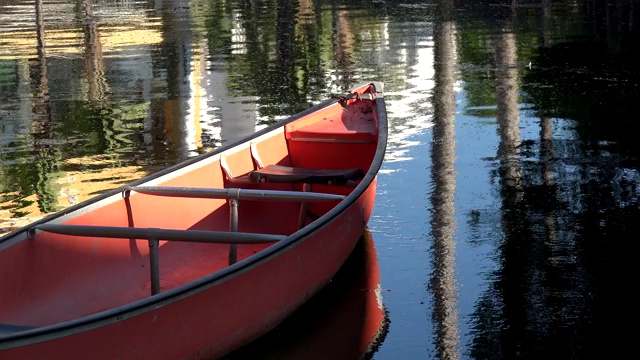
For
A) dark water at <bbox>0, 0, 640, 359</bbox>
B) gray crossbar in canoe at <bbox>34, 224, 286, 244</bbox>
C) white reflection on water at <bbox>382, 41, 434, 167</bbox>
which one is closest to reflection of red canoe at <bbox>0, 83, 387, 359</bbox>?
gray crossbar in canoe at <bbox>34, 224, 286, 244</bbox>

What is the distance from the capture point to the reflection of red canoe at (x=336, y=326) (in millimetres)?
7027

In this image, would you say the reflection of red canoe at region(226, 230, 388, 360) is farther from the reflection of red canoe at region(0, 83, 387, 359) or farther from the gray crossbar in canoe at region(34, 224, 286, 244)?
the gray crossbar in canoe at region(34, 224, 286, 244)

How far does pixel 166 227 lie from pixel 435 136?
544cm

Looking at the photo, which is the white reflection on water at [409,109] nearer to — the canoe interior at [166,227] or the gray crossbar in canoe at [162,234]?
the canoe interior at [166,227]

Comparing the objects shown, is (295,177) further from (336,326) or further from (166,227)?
(336,326)

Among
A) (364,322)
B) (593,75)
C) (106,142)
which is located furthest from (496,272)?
(593,75)

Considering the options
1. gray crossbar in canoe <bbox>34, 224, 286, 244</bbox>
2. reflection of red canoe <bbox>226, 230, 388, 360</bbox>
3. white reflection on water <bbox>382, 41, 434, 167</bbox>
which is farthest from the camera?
white reflection on water <bbox>382, 41, 434, 167</bbox>

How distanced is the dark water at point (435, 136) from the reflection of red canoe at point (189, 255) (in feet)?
1.74

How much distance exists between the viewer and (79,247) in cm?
735

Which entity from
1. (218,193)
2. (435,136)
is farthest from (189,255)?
(435,136)

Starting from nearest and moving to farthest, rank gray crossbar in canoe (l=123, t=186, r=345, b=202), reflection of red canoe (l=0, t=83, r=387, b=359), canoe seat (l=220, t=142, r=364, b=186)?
1. reflection of red canoe (l=0, t=83, r=387, b=359)
2. gray crossbar in canoe (l=123, t=186, r=345, b=202)
3. canoe seat (l=220, t=142, r=364, b=186)

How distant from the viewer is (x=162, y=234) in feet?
22.9

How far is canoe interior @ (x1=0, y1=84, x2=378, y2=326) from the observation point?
6949mm

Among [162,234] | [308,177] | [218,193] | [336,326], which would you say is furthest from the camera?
[308,177]
